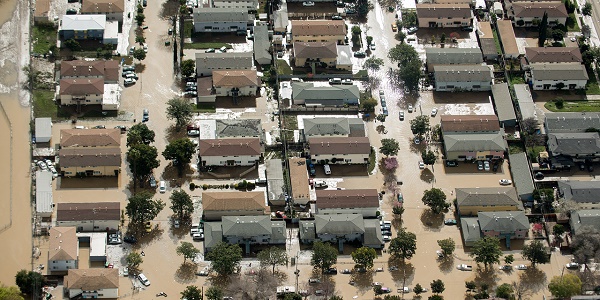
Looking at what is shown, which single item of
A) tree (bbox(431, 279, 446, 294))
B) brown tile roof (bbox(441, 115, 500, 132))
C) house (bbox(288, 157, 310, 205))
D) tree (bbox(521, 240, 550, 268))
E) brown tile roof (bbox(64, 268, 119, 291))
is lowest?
tree (bbox(431, 279, 446, 294))

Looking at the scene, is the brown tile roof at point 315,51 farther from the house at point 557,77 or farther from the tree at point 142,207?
the tree at point 142,207

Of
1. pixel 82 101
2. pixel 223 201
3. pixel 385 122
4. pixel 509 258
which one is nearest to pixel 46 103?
pixel 82 101

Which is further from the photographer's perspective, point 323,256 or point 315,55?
point 315,55

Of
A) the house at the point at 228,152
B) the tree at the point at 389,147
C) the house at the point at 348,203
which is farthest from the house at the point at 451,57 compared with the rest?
the house at the point at 228,152

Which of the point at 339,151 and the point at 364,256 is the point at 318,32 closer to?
the point at 339,151

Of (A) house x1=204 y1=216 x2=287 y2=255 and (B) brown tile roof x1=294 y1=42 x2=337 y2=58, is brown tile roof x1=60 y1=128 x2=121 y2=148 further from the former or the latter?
(B) brown tile roof x1=294 y1=42 x2=337 y2=58

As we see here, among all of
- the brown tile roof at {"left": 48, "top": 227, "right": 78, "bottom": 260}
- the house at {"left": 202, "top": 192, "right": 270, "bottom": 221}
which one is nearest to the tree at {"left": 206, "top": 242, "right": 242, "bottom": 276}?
the house at {"left": 202, "top": 192, "right": 270, "bottom": 221}

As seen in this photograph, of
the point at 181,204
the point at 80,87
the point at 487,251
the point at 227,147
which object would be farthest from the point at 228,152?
the point at 487,251
